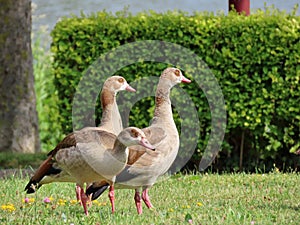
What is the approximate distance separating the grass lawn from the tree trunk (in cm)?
339

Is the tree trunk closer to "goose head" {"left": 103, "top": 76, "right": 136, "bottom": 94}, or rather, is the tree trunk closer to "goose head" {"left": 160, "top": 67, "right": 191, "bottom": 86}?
Result: "goose head" {"left": 103, "top": 76, "right": 136, "bottom": 94}

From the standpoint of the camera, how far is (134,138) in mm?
5695

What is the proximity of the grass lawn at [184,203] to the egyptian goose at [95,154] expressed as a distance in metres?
0.33

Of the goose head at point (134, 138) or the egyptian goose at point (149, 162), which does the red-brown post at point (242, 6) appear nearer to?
the egyptian goose at point (149, 162)

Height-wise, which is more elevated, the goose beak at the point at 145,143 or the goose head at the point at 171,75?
the goose head at the point at 171,75

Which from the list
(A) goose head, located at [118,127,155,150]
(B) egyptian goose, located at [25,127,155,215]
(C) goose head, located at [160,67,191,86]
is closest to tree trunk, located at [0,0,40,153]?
(C) goose head, located at [160,67,191,86]

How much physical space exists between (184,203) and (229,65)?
12.2 ft

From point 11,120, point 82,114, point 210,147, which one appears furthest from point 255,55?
point 11,120

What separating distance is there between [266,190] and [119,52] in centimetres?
363

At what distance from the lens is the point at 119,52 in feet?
34.4

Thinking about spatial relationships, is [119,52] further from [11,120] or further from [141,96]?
[11,120]

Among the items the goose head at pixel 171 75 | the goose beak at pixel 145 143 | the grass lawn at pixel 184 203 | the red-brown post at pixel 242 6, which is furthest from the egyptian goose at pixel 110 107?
the red-brown post at pixel 242 6

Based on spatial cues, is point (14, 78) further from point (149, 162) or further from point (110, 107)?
point (149, 162)

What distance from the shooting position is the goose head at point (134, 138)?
18.6 feet
